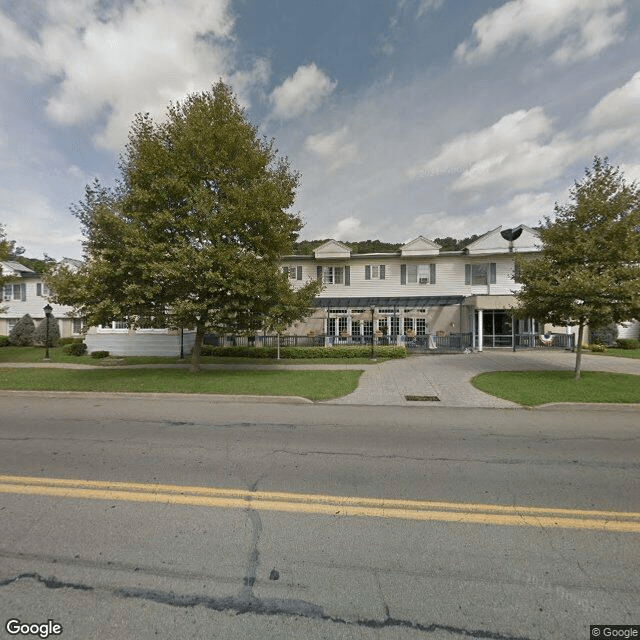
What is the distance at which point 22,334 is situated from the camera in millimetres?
23828

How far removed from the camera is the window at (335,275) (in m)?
23.5

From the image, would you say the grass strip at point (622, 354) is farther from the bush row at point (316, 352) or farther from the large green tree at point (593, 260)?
the bush row at point (316, 352)

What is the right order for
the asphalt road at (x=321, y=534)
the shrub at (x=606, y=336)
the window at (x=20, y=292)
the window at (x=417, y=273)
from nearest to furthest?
the asphalt road at (x=321, y=534), the shrub at (x=606, y=336), the window at (x=417, y=273), the window at (x=20, y=292)

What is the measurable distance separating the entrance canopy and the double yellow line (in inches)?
687

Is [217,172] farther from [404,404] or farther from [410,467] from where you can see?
[410,467]

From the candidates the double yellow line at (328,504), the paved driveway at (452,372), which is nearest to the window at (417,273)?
the paved driveway at (452,372)

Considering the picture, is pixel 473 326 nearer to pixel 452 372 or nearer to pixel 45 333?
pixel 452 372

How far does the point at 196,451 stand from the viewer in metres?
5.16

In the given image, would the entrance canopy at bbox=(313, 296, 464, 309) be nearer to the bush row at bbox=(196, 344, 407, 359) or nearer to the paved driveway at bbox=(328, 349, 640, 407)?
the paved driveway at bbox=(328, 349, 640, 407)

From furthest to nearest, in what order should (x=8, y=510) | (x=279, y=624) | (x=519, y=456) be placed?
(x=519, y=456) → (x=8, y=510) → (x=279, y=624)

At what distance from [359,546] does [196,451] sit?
124 inches

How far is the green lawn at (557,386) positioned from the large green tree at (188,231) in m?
6.95

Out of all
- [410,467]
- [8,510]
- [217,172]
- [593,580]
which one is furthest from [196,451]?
[217,172]

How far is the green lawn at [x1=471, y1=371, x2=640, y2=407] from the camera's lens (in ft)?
27.4
